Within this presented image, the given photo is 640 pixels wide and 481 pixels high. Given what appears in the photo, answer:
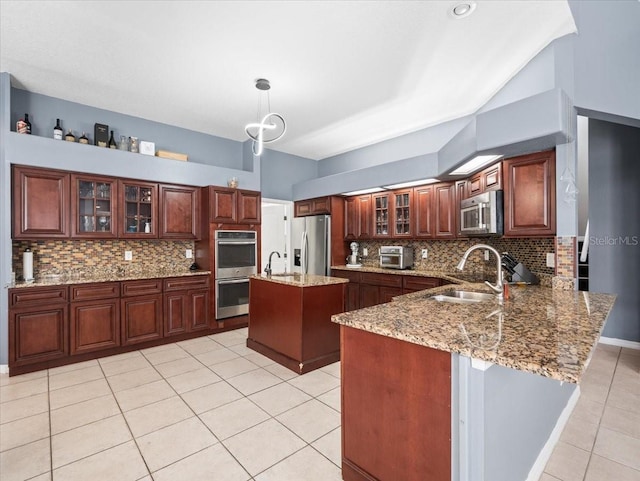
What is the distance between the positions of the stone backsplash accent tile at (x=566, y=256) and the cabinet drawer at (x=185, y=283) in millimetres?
4139

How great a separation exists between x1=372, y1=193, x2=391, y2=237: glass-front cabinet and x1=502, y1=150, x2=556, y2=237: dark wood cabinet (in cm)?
205

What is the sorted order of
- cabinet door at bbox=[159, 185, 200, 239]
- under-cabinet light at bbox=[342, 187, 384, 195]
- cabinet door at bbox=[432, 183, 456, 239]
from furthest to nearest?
under-cabinet light at bbox=[342, 187, 384, 195] < cabinet door at bbox=[159, 185, 200, 239] < cabinet door at bbox=[432, 183, 456, 239]

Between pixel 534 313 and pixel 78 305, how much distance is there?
4295 millimetres

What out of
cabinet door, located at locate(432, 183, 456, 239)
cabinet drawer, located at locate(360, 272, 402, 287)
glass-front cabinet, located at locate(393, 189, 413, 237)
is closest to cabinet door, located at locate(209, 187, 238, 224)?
cabinet drawer, located at locate(360, 272, 402, 287)

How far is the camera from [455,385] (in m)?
1.29

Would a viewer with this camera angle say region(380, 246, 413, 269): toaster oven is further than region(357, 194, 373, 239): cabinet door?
No

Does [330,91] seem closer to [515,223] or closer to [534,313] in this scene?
[515,223]

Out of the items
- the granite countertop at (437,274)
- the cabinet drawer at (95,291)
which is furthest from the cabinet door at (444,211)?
the cabinet drawer at (95,291)

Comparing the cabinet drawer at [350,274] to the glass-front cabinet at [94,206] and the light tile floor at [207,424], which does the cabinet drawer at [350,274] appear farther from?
the glass-front cabinet at [94,206]

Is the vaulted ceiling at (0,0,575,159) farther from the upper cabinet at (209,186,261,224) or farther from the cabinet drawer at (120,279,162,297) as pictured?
the cabinet drawer at (120,279,162,297)

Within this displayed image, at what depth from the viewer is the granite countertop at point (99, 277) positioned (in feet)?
11.2

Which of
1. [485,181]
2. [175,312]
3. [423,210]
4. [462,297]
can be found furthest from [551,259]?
[175,312]

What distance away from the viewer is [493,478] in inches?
52.2

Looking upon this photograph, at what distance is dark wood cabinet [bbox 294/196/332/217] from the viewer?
18.7ft
